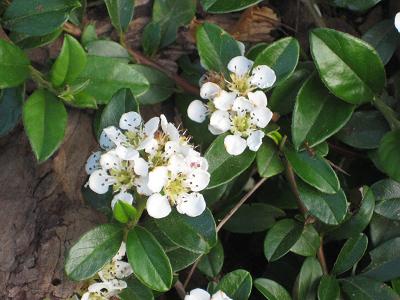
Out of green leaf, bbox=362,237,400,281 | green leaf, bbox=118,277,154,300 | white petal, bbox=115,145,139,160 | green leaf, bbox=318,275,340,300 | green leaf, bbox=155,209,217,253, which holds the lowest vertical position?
green leaf, bbox=118,277,154,300

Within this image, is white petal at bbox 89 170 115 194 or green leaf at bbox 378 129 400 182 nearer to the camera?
white petal at bbox 89 170 115 194

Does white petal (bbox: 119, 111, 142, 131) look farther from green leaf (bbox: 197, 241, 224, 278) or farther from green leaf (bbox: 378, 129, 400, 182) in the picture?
green leaf (bbox: 378, 129, 400, 182)

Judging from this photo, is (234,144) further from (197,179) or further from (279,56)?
(279,56)

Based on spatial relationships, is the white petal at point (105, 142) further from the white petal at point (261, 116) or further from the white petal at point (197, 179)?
the white petal at point (261, 116)

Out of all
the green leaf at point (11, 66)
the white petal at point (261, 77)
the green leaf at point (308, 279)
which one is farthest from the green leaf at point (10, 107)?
the green leaf at point (308, 279)

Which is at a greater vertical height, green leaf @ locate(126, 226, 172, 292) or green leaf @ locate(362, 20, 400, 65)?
green leaf @ locate(362, 20, 400, 65)

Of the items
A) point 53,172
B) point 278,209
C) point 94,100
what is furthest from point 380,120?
point 53,172

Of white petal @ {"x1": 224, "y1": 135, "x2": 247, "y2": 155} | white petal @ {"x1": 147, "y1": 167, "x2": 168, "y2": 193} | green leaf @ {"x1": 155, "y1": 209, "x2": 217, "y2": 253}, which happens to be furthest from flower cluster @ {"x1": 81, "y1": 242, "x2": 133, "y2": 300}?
white petal @ {"x1": 224, "y1": 135, "x2": 247, "y2": 155}
